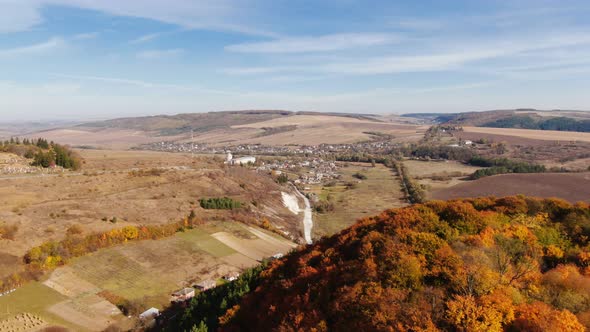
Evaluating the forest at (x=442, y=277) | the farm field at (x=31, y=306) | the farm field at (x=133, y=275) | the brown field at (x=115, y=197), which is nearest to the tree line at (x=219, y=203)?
the brown field at (x=115, y=197)

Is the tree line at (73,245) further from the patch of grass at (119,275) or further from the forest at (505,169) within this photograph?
the forest at (505,169)

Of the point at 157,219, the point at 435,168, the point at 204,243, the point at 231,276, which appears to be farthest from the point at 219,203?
the point at 435,168

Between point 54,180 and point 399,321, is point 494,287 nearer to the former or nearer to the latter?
point 399,321

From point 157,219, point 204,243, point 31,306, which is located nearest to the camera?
point 31,306

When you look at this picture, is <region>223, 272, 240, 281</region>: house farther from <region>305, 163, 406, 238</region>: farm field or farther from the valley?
<region>305, 163, 406, 238</region>: farm field

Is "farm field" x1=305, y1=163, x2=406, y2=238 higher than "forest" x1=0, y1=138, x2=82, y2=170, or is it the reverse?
"forest" x1=0, y1=138, x2=82, y2=170

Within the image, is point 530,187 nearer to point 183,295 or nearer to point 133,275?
point 183,295

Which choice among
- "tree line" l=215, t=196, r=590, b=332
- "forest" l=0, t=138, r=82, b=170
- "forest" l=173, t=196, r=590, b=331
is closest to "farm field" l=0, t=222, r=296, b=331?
"forest" l=173, t=196, r=590, b=331
